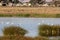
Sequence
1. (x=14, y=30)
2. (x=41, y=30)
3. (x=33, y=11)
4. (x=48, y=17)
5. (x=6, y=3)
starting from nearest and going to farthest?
1. (x=14, y=30)
2. (x=41, y=30)
3. (x=48, y=17)
4. (x=33, y=11)
5. (x=6, y=3)

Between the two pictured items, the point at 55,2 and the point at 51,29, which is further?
the point at 55,2

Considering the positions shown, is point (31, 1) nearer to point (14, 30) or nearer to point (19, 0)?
point (19, 0)

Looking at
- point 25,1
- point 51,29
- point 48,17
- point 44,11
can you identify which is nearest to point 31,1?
point 25,1

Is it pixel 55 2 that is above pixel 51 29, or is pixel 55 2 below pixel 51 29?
below

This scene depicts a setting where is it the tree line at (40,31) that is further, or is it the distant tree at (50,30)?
the distant tree at (50,30)

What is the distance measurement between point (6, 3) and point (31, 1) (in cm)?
209

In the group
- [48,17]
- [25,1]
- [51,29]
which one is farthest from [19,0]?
[51,29]

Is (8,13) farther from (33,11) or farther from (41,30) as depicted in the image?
(41,30)

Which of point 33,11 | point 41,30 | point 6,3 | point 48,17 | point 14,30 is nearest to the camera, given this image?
point 14,30

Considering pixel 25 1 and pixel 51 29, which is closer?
pixel 51 29

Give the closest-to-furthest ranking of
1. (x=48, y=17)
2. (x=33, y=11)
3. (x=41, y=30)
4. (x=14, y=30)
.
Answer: (x=14, y=30) → (x=41, y=30) → (x=48, y=17) → (x=33, y=11)

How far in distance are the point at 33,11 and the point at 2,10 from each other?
207 centimetres

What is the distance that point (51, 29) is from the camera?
9195 mm

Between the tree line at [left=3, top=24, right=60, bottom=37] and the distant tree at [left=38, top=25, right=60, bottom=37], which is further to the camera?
the distant tree at [left=38, top=25, right=60, bottom=37]
